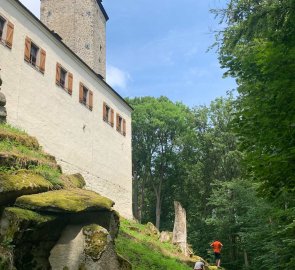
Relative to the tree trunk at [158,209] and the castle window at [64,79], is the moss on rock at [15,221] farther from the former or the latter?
the tree trunk at [158,209]

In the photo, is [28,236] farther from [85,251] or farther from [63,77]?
[63,77]

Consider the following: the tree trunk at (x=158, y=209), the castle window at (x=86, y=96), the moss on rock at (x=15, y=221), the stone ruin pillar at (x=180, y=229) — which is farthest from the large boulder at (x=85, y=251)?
the tree trunk at (x=158, y=209)

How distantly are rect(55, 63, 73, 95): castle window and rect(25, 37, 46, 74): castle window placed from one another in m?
1.53

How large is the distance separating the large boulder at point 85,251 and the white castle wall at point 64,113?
36.5 ft

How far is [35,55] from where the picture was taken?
23.9 meters

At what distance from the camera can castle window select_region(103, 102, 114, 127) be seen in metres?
31.7

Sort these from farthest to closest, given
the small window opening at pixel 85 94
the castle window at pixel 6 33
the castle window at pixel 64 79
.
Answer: the small window opening at pixel 85 94 → the castle window at pixel 64 79 → the castle window at pixel 6 33

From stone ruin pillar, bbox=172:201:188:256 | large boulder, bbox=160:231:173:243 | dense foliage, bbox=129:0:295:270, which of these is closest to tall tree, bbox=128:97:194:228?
dense foliage, bbox=129:0:295:270

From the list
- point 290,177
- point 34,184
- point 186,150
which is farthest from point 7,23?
point 186,150

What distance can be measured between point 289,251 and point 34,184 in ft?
31.3

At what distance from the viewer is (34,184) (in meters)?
11.9

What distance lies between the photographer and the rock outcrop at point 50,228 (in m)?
10.4

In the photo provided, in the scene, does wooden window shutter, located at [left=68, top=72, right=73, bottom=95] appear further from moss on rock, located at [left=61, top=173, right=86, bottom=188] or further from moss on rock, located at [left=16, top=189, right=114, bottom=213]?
moss on rock, located at [left=16, top=189, right=114, bottom=213]

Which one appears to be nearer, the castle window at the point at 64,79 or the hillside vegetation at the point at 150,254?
the hillside vegetation at the point at 150,254
